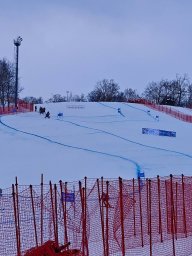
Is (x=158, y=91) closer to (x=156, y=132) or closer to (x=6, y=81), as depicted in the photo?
(x=6, y=81)

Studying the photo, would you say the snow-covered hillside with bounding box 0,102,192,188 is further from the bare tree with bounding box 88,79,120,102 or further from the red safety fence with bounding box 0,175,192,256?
the bare tree with bounding box 88,79,120,102

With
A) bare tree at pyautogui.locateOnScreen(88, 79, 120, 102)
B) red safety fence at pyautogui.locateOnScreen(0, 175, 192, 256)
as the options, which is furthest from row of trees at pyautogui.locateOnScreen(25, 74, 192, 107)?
red safety fence at pyautogui.locateOnScreen(0, 175, 192, 256)

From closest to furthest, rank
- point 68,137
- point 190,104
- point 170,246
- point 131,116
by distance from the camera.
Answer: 1. point 170,246
2. point 68,137
3. point 131,116
4. point 190,104

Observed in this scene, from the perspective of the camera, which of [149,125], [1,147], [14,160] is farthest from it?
[149,125]

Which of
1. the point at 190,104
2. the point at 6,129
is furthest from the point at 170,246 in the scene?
the point at 190,104

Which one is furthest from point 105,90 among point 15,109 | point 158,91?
point 15,109

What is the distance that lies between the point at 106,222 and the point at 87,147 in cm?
1738

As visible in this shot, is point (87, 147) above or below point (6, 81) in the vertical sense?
below

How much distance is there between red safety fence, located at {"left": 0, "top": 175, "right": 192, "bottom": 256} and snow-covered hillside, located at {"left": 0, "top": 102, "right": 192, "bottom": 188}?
6.41 metres

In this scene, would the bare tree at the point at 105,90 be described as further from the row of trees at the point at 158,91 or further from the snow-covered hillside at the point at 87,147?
the snow-covered hillside at the point at 87,147

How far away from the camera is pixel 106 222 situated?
9.12m

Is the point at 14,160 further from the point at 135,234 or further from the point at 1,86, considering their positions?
the point at 1,86

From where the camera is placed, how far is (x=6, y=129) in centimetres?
2991

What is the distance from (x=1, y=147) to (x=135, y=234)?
15.4 meters
